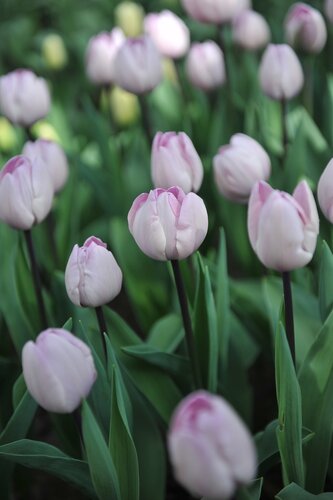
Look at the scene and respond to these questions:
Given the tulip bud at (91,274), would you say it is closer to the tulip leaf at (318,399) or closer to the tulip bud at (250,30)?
the tulip leaf at (318,399)

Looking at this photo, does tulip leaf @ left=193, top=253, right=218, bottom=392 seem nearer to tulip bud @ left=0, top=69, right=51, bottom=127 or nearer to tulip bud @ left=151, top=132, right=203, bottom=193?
tulip bud @ left=151, top=132, right=203, bottom=193

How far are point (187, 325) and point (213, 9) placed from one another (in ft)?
2.67

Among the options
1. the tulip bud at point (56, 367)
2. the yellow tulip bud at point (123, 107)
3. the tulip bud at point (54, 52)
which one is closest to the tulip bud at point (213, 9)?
the yellow tulip bud at point (123, 107)

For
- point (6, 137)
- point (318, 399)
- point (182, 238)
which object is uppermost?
point (182, 238)

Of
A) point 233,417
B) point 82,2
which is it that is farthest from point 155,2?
point 233,417

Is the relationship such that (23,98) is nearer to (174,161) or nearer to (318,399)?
(174,161)

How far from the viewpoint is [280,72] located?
133 cm

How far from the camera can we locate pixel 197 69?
5.09 feet

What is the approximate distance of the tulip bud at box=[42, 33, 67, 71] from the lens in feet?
6.47

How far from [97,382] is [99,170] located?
2.31ft

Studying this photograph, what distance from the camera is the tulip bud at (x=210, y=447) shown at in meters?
0.53

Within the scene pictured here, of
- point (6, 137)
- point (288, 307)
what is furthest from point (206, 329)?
point (6, 137)

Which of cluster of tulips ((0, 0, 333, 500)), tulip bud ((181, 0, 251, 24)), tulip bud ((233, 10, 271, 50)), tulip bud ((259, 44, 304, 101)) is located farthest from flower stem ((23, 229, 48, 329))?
tulip bud ((233, 10, 271, 50))

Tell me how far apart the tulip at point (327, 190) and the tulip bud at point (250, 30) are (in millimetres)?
858
